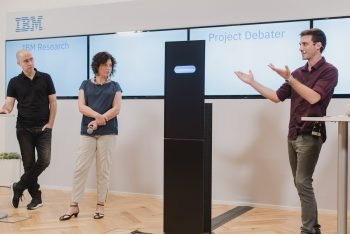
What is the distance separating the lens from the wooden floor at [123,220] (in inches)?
147

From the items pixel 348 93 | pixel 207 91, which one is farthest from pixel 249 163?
pixel 348 93

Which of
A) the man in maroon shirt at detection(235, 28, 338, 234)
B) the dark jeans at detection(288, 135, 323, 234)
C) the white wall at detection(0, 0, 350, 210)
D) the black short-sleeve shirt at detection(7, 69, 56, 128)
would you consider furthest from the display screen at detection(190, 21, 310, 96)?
the black short-sleeve shirt at detection(7, 69, 56, 128)

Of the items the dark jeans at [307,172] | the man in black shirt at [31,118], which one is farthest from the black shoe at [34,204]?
the dark jeans at [307,172]

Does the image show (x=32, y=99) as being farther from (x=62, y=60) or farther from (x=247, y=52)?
(x=247, y=52)

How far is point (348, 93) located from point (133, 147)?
7.87ft

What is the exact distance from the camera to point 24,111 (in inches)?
176

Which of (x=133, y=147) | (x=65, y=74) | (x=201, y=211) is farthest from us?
(x=65, y=74)

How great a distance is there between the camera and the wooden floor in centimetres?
373

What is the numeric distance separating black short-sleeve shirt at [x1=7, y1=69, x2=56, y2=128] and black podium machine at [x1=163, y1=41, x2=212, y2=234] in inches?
70.6

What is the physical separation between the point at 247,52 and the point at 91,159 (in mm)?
1909

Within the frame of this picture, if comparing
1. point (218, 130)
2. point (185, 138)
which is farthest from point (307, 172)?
point (218, 130)

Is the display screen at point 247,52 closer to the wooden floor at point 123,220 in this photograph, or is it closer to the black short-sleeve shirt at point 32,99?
Result: the wooden floor at point 123,220

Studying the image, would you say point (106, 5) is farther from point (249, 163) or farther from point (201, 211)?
point (201, 211)

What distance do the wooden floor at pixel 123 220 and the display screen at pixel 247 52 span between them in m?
1.27
